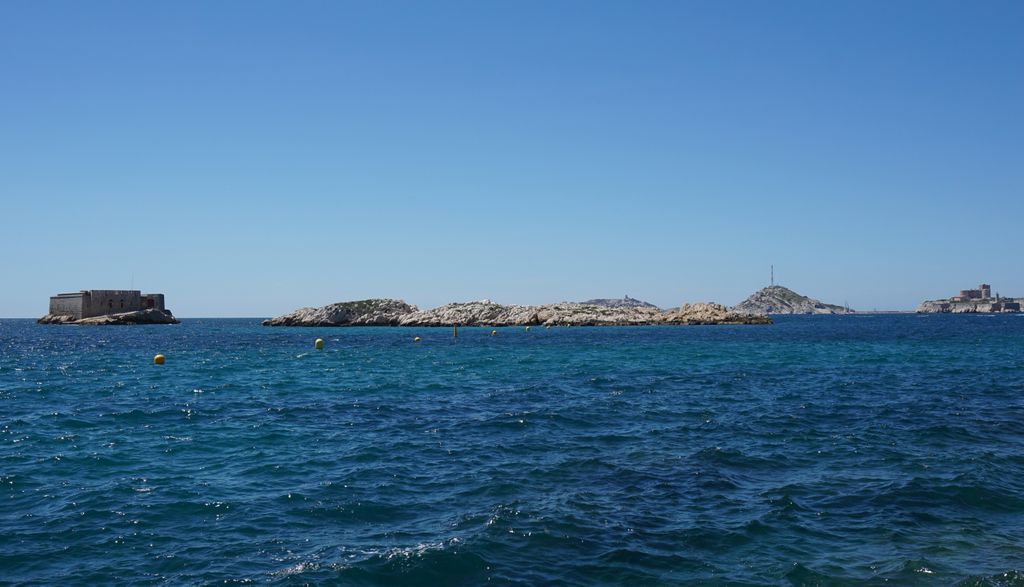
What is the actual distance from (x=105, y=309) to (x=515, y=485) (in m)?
171

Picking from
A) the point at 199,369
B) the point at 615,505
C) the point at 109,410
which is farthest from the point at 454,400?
the point at 199,369

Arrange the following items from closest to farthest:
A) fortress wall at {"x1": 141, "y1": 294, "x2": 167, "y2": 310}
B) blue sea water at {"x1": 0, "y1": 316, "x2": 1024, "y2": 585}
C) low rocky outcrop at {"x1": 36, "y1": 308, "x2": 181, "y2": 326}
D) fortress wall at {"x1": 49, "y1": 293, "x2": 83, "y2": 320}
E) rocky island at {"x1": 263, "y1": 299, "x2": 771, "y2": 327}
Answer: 1. blue sea water at {"x1": 0, "y1": 316, "x2": 1024, "y2": 585}
2. rocky island at {"x1": 263, "y1": 299, "x2": 771, "y2": 327}
3. low rocky outcrop at {"x1": 36, "y1": 308, "x2": 181, "y2": 326}
4. fortress wall at {"x1": 49, "y1": 293, "x2": 83, "y2": 320}
5. fortress wall at {"x1": 141, "y1": 294, "x2": 167, "y2": 310}

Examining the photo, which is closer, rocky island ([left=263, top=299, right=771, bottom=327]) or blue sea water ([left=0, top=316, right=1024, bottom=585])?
blue sea water ([left=0, top=316, right=1024, bottom=585])

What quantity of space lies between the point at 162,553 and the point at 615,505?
9.16 meters

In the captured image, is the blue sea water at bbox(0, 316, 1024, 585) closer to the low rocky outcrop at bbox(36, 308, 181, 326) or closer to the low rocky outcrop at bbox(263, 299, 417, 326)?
the low rocky outcrop at bbox(263, 299, 417, 326)

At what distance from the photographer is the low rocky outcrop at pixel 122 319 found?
153250mm

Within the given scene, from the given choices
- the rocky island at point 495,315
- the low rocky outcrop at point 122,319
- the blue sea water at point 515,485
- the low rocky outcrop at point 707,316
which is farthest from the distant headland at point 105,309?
the blue sea water at point 515,485

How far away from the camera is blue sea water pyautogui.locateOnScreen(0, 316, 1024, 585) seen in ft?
38.0

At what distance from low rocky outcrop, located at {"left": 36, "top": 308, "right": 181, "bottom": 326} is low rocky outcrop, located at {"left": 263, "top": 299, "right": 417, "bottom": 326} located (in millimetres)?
29112

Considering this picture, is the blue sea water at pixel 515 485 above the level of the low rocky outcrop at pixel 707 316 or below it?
below

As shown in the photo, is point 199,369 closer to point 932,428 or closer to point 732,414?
point 732,414

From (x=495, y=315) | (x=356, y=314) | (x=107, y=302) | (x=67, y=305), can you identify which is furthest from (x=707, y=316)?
(x=67, y=305)

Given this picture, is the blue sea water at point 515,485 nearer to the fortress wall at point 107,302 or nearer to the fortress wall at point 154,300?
the fortress wall at point 107,302

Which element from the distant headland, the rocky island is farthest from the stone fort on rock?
the rocky island
